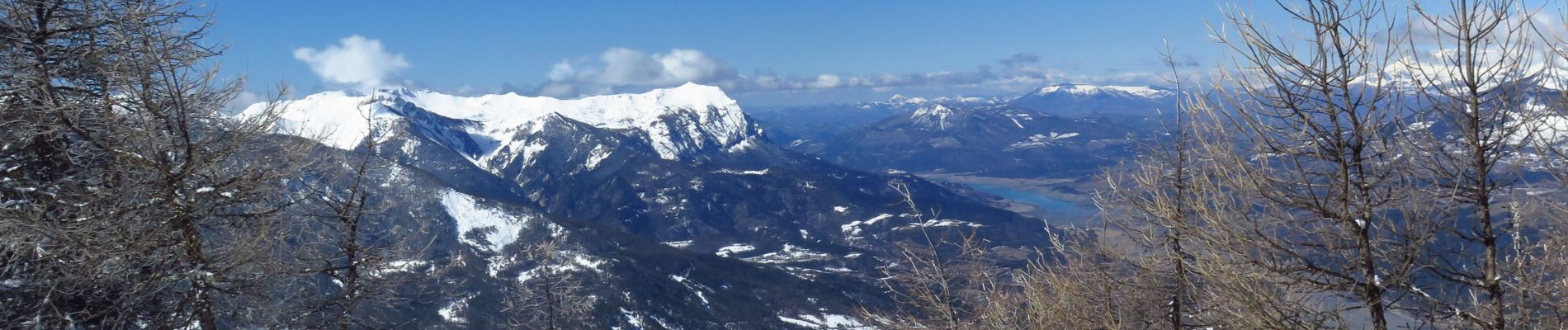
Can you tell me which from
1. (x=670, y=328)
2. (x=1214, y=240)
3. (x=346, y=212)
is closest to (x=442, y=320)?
(x=670, y=328)

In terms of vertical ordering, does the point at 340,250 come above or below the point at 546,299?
above

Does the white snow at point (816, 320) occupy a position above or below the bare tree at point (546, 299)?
below

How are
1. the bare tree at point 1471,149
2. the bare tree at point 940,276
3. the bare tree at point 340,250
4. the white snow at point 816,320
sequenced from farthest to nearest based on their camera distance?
the white snow at point 816,320 < the bare tree at point 340,250 < the bare tree at point 940,276 < the bare tree at point 1471,149

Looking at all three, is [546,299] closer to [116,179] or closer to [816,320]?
[116,179]

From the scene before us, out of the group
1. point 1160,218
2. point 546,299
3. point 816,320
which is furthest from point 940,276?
point 816,320

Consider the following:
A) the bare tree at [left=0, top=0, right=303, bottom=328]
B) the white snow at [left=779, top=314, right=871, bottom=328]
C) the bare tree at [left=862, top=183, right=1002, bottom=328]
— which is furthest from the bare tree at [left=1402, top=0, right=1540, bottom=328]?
the white snow at [left=779, top=314, right=871, bottom=328]

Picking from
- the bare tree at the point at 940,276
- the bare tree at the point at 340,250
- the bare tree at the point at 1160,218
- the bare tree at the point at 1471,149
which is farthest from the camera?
the bare tree at the point at 340,250

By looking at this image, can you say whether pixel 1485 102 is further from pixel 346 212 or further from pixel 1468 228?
pixel 346 212

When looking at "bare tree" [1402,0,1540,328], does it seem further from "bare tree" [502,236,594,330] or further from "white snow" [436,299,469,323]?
"white snow" [436,299,469,323]

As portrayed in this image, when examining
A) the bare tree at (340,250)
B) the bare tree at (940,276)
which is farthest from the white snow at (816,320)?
the bare tree at (340,250)

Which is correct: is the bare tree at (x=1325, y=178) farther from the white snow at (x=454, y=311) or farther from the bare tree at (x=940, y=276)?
the white snow at (x=454, y=311)

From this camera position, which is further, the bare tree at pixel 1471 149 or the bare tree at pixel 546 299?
the bare tree at pixel 546 299

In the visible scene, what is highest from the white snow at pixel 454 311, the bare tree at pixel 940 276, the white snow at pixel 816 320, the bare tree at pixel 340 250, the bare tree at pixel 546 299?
the bare tree at pixel 340 250
